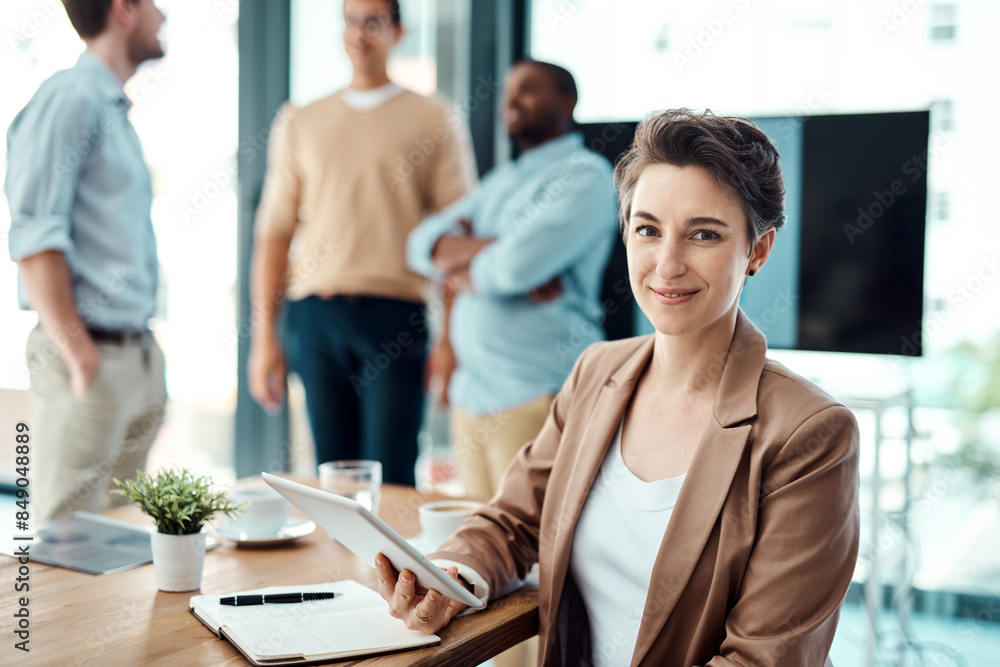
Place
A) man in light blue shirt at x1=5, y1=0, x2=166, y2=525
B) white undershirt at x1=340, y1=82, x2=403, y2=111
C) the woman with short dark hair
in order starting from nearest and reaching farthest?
the woman with short dark hair → man in light blue shirt at x1=5, y1=0, x2=166, y2=525 → white undershirt at x1=340, y1=82, x2=403, y2=111

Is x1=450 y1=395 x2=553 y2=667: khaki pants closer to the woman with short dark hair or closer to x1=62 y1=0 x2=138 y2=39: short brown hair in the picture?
the woman with short dark hair

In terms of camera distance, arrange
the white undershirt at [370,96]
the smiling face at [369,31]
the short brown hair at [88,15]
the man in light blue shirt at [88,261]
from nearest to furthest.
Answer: the man in light blue shirt at [88,261], the short brown hair at [88,15], the smiling face at [369,31], the white undershirt at [370,96]


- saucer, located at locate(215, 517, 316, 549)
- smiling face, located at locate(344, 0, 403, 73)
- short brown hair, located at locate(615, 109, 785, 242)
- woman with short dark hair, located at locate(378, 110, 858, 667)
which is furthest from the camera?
smiling face, located at locate(344, 0, 403, 73)

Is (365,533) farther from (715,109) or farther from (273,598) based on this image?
(715,109)

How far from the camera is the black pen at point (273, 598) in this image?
1167mm

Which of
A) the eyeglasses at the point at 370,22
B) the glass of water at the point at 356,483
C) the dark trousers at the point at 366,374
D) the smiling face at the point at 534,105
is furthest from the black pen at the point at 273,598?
the eyeglasses at the point at 370,22

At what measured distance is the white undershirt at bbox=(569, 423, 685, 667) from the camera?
129cm

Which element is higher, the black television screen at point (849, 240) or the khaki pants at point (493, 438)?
the black television screen at point (849, 240)

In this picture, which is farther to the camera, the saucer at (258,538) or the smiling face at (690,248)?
the saucer at (258,538)

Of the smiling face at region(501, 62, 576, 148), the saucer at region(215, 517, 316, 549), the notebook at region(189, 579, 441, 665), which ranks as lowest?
the saucer at region(215, 517, 316, 549)

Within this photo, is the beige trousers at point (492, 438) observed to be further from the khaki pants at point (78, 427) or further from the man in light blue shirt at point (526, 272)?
the khaki pants at point (78, 427)

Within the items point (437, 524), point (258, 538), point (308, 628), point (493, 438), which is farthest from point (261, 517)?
point (493, 438)

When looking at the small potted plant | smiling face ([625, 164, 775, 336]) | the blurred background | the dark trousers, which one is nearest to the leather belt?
Answer: the dark trousers

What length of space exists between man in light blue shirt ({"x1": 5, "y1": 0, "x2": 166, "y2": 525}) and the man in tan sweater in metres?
0.55
